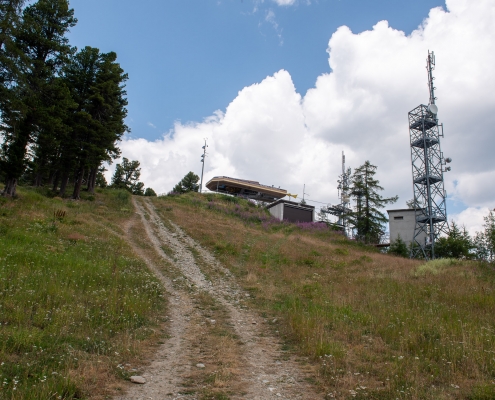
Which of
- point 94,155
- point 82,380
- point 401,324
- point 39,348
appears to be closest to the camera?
point 82,380

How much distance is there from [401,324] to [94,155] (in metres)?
28.6

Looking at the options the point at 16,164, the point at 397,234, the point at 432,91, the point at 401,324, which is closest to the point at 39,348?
the point at 401,324

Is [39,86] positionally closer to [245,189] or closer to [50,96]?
[50,96]

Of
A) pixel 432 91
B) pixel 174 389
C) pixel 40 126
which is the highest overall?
pixel 432 91

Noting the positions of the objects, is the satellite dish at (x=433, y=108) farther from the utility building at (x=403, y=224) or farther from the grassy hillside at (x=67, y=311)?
the grassy hillside at (x=67, y=311)

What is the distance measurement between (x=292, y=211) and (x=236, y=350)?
127 feet

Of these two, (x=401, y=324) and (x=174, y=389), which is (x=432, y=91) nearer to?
(x=401, y=324)

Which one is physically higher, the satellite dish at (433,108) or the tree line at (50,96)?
the satellite dish at (433,108)

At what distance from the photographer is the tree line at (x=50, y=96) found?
1755 centimetres

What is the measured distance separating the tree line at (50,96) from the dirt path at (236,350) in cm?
1271

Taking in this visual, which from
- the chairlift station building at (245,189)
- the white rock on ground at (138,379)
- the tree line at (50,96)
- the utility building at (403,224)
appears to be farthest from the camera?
the chairlift station building at (245,189)

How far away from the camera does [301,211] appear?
46031 millimetres

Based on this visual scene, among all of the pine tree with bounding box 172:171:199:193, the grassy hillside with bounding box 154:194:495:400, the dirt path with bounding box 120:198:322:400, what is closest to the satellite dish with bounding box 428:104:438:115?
the grassy hillside with bounding box 154:194:495:400

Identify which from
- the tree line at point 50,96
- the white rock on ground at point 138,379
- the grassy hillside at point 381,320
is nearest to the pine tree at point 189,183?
the tree line at point 50,96
